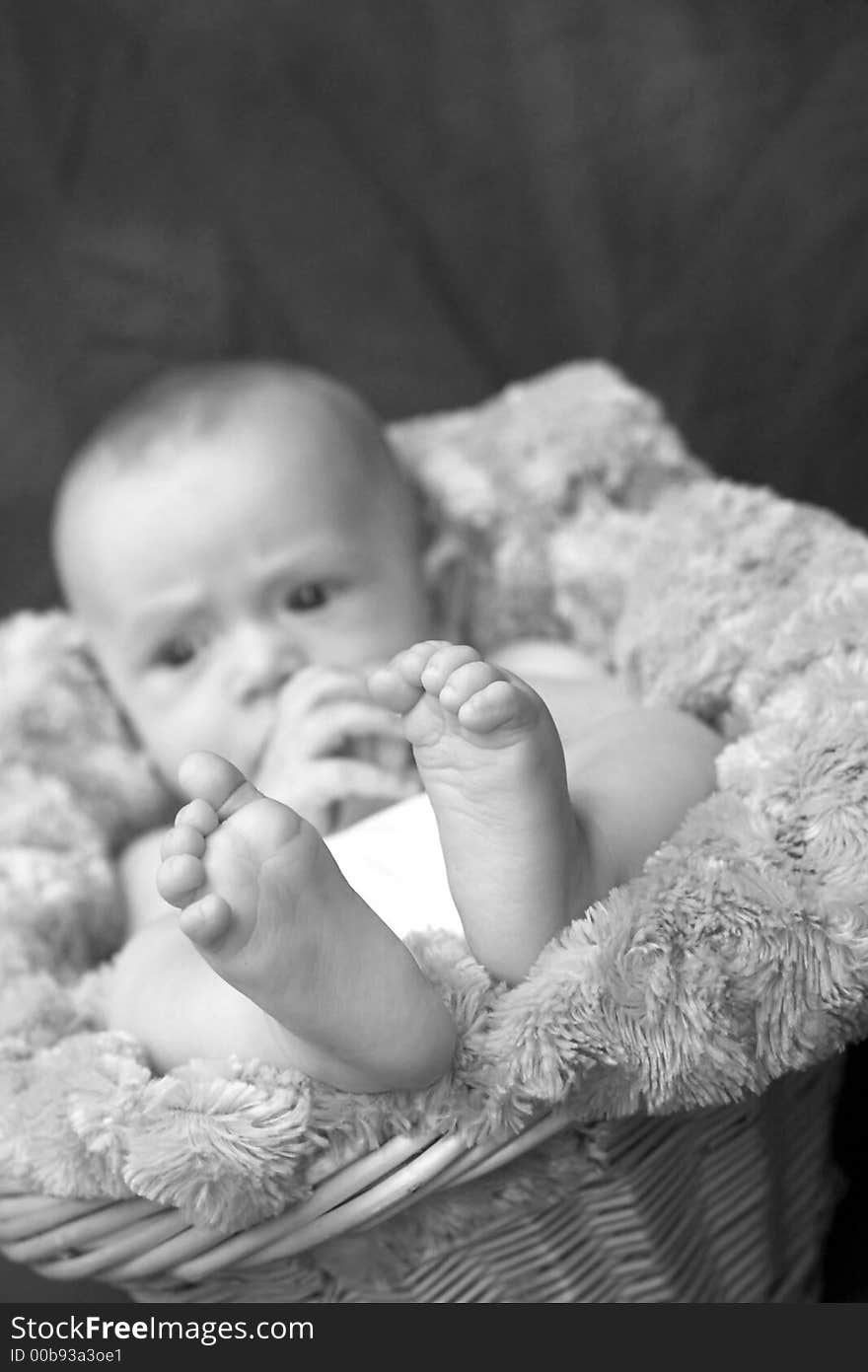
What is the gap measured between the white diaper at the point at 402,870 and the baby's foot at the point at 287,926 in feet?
0.46

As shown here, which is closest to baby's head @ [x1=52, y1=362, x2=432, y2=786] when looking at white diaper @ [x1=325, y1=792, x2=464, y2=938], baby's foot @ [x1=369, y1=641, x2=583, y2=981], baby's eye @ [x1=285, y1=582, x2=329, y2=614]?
baby's eye @ [x1=285, y1=582, x2=329, y2=614]

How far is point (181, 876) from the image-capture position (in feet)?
2.56

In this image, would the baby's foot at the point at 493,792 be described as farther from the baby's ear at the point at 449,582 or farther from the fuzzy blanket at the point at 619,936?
the baby's ear at the point at 449,582

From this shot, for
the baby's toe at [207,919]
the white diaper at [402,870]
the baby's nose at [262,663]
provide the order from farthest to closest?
the baby's nose at [262,663] < the white diaper at [402,870] < the baby's toe at [207,919]

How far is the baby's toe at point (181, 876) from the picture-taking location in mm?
781

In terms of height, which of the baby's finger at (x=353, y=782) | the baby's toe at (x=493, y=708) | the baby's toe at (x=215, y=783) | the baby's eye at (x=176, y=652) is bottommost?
the baby's finger at (x=353, y=782)

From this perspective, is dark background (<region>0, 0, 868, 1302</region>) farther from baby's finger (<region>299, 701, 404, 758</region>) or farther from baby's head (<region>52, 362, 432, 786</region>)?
baby's finger (<region>299, 701, 404, 758</region>)

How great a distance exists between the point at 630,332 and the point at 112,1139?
147 cm

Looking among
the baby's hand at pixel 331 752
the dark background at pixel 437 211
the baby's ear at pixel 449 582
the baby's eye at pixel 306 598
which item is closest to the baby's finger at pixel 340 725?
the baby's hand at pixel 331 752

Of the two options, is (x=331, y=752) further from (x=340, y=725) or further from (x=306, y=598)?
(x=306, y=598)

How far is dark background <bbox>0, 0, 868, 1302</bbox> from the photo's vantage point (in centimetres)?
195

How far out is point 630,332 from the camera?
207 cm

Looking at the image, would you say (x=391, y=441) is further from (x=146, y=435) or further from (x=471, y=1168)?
(x=471, y=1168)

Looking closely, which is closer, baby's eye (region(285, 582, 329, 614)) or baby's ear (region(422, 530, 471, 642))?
baby's eye (region(285, 582, 329, 614))
